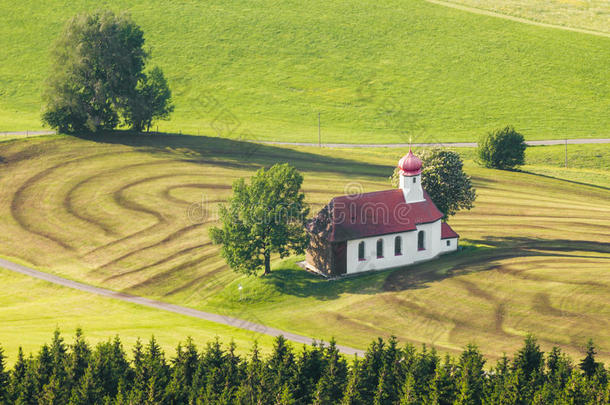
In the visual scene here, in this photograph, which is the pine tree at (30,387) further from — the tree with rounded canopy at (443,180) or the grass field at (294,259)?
the tree with rounded canopy at (443,180)

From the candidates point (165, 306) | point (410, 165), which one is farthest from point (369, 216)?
point (165, 306)

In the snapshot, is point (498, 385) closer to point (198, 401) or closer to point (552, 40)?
point (198, 401)

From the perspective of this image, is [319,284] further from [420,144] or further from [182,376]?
[420,144]

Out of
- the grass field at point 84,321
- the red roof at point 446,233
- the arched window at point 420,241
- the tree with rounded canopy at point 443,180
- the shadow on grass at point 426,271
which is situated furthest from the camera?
the tree with rounded canopy at point 443,180

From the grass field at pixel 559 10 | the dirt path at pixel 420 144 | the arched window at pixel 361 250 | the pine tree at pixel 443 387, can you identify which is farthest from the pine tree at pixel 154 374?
the grass field at pixel 559 10

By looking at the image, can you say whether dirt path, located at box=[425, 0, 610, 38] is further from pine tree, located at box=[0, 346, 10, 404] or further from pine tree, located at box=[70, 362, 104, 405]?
pine tree, located at box=[0, 346, 10, 404]

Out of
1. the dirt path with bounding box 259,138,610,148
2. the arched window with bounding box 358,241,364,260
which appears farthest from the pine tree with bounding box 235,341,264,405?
the dirt path with bounding box 259,138,610,148
